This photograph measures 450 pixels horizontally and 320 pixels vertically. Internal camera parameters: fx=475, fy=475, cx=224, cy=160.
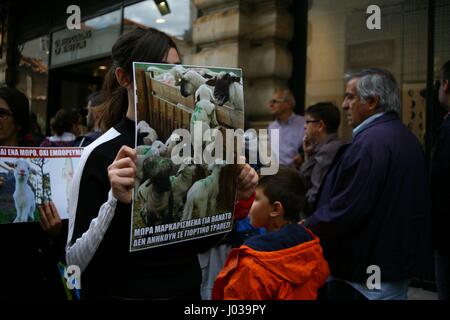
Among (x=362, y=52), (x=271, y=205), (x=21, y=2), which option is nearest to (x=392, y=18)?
(x=362, y=52)

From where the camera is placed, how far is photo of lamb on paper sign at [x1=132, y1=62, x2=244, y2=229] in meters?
1.32

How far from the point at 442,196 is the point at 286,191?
41.4 inches

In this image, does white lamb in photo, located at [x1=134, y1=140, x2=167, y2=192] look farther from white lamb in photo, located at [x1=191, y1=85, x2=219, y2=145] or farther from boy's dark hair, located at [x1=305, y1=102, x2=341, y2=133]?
boy's dark hair, located at [x1=305, y1=102, x2=341, y2=133]

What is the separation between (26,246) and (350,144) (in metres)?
→ 1.93

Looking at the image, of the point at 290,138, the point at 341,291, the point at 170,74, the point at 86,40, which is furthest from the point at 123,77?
the point at 86,40

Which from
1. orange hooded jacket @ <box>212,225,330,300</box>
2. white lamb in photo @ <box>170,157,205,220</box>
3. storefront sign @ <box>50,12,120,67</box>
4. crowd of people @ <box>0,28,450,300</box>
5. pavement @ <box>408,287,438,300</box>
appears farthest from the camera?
storefront sign @ <box>50,12,120,67</box>

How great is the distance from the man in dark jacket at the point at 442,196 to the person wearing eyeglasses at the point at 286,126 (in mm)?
2208

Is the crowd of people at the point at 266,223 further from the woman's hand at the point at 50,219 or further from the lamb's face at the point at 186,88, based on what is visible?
the lamb's face at the point at 186,88

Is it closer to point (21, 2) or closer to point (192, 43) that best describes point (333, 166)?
point (192, 43)

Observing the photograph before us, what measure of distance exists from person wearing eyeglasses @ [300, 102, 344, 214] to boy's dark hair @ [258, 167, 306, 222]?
1019 mm

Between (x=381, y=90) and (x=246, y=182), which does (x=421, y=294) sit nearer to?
(x=381, y=90)

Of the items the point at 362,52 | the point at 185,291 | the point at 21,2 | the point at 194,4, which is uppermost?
the point at 21,2

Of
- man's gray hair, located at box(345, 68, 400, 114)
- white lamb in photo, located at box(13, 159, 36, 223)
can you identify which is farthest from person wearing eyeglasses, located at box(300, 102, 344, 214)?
white lamb in photo, located at box(13, 159, 36, 223)
